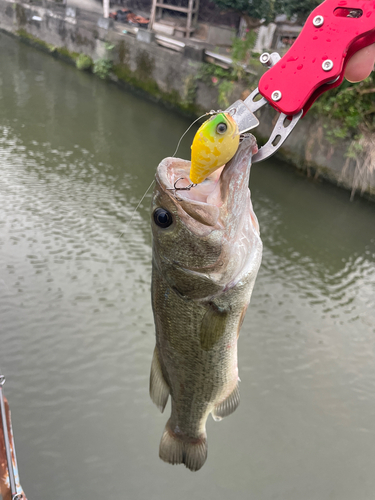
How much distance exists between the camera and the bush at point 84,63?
13406 mm

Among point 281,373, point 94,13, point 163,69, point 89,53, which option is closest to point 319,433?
point 281,373

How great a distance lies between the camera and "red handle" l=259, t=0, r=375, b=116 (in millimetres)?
1080

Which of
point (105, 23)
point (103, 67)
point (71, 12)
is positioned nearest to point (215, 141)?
point (103, 67)

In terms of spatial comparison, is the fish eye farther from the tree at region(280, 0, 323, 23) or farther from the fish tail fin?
the tree at region(280, 0, 323, 23)

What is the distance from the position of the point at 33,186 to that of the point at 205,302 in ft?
19.5

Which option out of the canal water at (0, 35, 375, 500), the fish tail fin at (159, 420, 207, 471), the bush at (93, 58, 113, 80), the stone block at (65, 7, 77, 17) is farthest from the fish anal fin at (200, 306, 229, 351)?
the stone block at (65, 7, 77, 17)

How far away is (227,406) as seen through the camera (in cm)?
192

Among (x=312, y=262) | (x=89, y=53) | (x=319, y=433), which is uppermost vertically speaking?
(x=89, y=53)

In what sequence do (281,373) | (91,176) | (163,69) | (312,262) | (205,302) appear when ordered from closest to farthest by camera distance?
(205,302)
(281,373)
(312,262)
(91,176)
(163,69)

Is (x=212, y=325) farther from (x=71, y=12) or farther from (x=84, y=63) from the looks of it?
(x=71, y=12)

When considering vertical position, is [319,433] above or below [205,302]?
below

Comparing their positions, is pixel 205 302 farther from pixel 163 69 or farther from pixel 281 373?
pixel 163 69

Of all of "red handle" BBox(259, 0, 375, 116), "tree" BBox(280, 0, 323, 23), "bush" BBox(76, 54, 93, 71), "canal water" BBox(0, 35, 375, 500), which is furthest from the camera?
"bush" BBox(76, 54, 93, 71)

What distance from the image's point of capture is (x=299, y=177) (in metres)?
8.69
